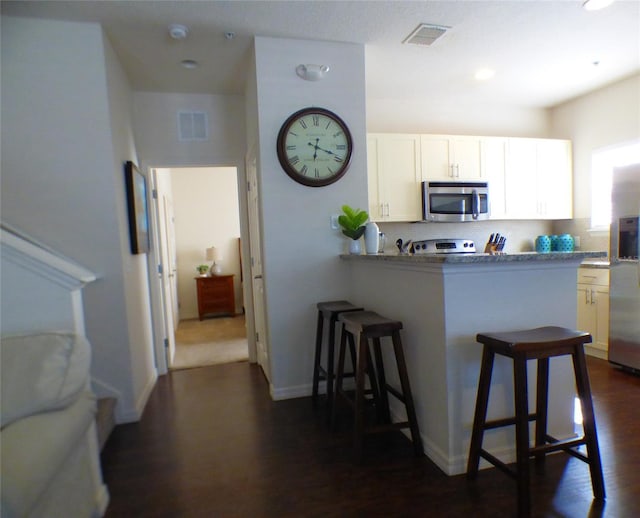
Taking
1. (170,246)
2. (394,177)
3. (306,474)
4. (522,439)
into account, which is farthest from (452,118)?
(306,474)

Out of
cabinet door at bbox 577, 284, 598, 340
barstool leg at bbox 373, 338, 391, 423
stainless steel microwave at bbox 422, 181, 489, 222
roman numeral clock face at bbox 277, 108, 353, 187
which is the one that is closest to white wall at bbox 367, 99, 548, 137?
stainless steel microwave at bbox 422, 181, 489, 222

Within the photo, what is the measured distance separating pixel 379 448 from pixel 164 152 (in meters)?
3.17

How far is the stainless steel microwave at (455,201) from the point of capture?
3.95 meters

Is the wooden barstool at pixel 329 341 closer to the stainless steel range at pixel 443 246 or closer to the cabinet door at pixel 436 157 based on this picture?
the stainless steel range at pixel 443 246

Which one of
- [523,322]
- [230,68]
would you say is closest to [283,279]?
[523,322]

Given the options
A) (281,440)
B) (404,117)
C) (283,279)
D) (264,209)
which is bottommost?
(281,440)

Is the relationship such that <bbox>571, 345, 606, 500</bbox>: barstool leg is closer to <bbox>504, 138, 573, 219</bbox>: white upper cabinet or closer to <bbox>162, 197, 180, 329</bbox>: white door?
<bbox>504, 138, 573, 219</bbox>: white upper cabinet

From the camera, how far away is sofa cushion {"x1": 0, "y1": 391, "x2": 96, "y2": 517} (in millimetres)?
1117

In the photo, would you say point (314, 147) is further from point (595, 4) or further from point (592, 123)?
point (592, 123)

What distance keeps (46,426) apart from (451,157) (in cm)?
405

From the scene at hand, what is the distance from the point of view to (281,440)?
226 centimetres

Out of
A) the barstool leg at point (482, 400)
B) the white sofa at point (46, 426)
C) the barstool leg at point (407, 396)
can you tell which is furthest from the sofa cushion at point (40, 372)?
the barstool leg at point (482, 400)

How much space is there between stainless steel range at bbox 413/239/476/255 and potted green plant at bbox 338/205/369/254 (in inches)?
49.7

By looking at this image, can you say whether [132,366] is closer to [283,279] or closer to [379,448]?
[283,279]
